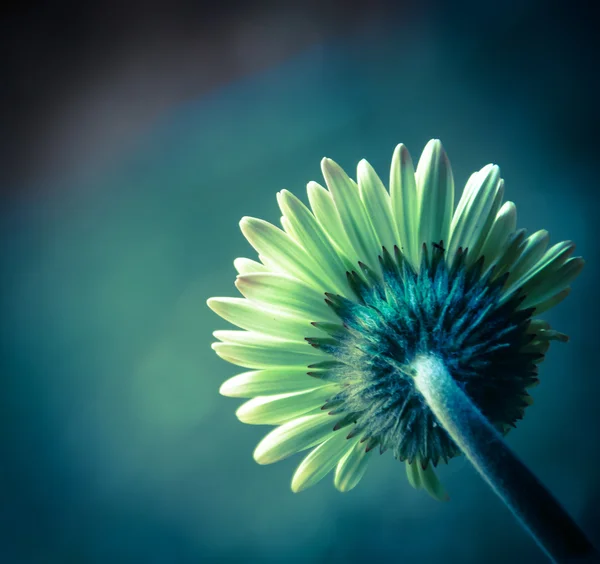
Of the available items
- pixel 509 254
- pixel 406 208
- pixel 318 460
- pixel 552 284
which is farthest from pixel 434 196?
pixel 318 460

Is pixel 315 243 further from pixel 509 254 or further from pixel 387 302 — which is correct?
pixel 509 254

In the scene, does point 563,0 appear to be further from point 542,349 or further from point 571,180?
point 542,349

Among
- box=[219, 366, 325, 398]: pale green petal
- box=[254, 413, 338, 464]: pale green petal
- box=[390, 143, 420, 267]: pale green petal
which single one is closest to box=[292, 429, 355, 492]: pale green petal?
box=[254, 413, 338, 464]: pale green petal

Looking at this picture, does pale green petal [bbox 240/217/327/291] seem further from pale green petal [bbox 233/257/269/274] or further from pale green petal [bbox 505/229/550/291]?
pale green petal [bbox 505/229/550/291]

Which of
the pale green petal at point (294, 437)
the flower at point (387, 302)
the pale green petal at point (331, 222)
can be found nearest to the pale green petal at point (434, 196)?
the flower at point (387, 302)

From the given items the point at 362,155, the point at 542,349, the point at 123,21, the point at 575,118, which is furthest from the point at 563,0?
the point at 123,21

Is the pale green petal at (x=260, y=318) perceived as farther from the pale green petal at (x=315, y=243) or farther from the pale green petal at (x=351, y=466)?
the pale green petal at (x=351, y=466)
